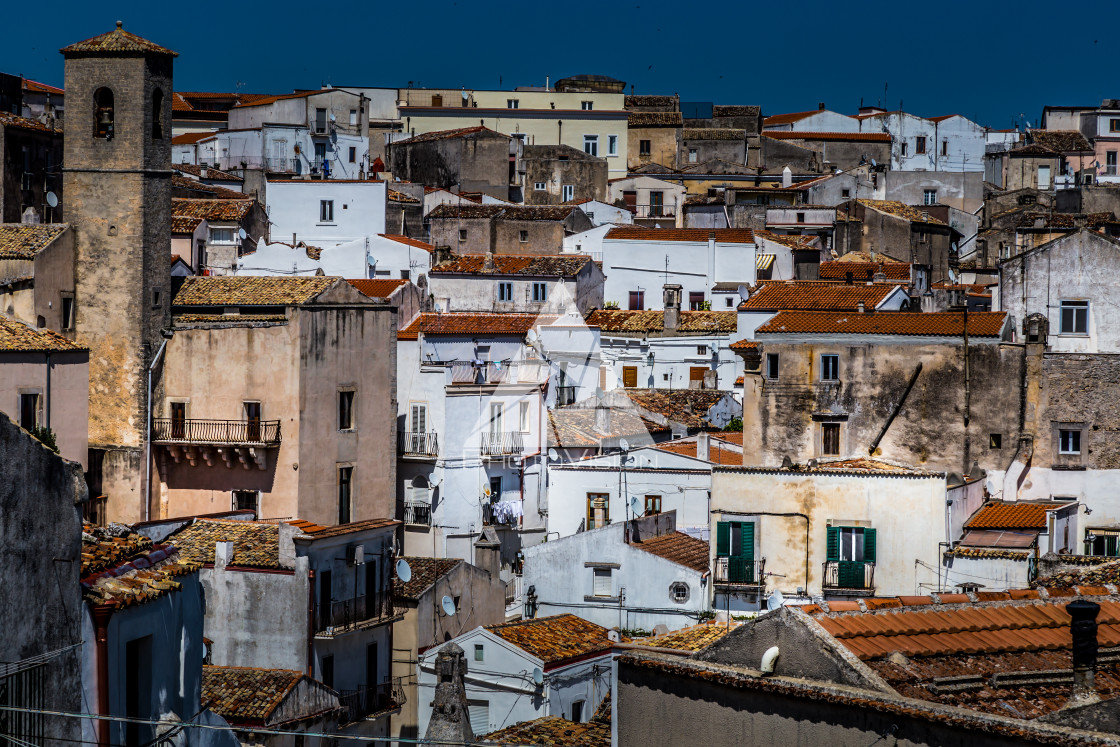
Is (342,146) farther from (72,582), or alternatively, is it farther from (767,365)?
(72,582)

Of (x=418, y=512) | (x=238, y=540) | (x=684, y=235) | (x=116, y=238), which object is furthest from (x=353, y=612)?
(x=684, y=235)

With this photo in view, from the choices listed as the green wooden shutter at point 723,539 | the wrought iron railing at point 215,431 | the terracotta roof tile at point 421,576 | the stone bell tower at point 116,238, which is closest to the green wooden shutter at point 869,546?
the green wooden shutter at point 723,539

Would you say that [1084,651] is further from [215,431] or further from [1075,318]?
[215,431]

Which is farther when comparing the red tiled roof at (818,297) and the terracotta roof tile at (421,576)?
the red tiled roof at (818,297)

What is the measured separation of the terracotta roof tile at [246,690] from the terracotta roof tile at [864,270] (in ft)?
101

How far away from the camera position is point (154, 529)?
2569 centimetres

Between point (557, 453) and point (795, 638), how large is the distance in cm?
3169

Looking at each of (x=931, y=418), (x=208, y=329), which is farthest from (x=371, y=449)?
(x=931, y=418)

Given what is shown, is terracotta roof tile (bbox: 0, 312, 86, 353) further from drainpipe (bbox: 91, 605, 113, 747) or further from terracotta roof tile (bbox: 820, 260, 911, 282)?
terracotta roof tile (bbox: 820, 260, 911, 282)

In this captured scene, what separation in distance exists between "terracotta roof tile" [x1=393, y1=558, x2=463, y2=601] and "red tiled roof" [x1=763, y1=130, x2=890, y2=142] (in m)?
52.7

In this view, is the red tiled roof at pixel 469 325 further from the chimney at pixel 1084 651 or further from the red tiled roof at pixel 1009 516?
the chimney at pixel 1084 651

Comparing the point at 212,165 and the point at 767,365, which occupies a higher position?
the point at 212,165

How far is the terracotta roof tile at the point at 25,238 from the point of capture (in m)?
37.1

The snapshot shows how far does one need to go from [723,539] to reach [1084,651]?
1800 centimetres
